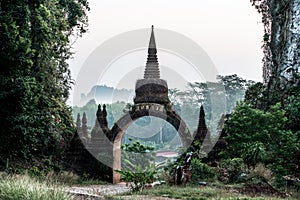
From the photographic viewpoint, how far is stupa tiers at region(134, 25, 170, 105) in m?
14.7

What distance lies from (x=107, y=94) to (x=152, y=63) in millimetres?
4196

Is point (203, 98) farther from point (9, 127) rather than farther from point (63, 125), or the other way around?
point (9, 127)

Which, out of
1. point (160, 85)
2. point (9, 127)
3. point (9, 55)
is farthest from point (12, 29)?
point (160, 85)

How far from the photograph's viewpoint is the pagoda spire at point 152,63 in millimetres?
15070

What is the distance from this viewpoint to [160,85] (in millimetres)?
14828

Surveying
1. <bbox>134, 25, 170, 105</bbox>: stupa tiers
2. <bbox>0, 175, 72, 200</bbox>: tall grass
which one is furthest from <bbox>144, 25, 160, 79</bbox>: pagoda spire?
<bbox>0, 175, 72, 200</bbox>: tall grass

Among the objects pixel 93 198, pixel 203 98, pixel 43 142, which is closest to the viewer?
pixel 93 198

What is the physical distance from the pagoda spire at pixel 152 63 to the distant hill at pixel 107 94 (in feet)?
7.79

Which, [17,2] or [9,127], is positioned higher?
[17,2]

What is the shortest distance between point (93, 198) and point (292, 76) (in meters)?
9.94

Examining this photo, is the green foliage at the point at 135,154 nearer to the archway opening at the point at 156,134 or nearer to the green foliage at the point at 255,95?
Result: the archway opening at the point at 156,134

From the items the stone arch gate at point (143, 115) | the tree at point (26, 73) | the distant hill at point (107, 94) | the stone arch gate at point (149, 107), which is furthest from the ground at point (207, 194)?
the distant hill at point (107, 94)

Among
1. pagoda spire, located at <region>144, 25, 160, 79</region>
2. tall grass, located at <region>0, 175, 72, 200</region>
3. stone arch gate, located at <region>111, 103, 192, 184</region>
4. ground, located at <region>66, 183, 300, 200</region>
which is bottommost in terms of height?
ground, located at <region>66, 183, 300, 200</region>

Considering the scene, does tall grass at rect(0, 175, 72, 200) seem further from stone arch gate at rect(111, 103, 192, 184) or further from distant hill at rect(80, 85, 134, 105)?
distant hill at rect(80, 85, 134, 105)
